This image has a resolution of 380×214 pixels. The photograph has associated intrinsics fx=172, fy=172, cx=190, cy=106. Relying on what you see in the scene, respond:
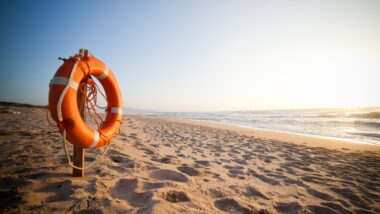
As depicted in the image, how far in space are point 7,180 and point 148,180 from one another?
141 centimetres

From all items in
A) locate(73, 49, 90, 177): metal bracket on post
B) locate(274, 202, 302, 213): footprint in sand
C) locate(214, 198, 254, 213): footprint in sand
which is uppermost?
locate(73, 49, 90, 177): metal bracket on post

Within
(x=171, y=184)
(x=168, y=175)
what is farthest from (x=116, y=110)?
(x=171, y=184)

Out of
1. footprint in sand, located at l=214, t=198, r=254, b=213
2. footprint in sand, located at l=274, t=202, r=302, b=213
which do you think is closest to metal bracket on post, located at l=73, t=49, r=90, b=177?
footprint in sand, located at l=214, t=198, r=254, b=213

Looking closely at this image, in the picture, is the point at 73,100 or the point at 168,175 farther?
the point at 168,175

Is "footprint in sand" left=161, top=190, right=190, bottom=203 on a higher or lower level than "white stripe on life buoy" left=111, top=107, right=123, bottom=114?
lower

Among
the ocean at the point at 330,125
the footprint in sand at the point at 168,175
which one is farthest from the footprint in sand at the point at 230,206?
the ocean at the point at 330,125

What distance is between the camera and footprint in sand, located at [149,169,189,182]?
2227 mm

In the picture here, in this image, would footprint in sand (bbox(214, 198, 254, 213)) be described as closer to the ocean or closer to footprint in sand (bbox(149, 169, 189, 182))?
footprint in sand (bbox(149, 169, 189, 182))

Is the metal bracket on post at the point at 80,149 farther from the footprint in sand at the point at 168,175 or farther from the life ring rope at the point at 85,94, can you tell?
the footprint in sand at the point at 168,175

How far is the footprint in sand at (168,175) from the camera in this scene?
2227 millimetres

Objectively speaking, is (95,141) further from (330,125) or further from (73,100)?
(330,125)

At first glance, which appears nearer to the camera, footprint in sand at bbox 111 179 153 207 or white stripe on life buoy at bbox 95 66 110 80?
footprint in sand at bbox 111 179 153 207

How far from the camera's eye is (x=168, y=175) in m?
2.33

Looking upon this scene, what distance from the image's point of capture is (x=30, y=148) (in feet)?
9.41
